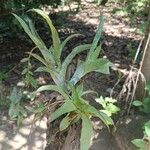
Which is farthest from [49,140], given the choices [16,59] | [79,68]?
[16,59]

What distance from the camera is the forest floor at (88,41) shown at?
362 centimetres

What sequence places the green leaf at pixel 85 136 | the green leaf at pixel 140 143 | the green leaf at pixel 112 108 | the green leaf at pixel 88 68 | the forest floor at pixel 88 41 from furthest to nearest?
the forest floor at pixel 88 41 < the green leaf at pixel 112 108 < the green leaf at pixel 140 143 < the green leaf at pixel 88 68 < the green leaf at pixel 85 136

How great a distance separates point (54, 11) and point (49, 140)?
11.4ft

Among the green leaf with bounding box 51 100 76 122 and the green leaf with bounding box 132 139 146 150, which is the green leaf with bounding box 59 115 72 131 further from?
the green leaf with bounding box 132 139 146 150

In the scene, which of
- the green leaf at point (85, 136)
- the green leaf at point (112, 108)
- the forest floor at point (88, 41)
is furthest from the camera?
the forest floor at point (88, 41)

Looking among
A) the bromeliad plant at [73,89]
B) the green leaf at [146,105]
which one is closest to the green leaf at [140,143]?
the bromeliad plant at [73,89]

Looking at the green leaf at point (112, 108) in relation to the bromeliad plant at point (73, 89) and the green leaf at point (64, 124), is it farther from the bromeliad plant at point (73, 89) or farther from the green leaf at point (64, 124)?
the green leaf at point (64, 124)

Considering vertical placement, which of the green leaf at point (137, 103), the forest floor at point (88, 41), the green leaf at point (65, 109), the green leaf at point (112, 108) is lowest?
the forest floor at point (88, 41)

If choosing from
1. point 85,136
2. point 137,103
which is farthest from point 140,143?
point 85,136

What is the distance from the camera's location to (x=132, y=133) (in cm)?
319

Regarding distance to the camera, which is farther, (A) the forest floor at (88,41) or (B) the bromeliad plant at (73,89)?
(A) the forest floor at (88,41)

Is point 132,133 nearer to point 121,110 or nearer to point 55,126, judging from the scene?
point 121,110

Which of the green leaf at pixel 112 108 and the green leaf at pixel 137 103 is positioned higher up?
the green leaf at pixel 137 103

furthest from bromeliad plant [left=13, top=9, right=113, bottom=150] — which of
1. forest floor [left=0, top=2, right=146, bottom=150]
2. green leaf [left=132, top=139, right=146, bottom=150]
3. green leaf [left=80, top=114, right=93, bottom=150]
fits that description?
forest floor [left=0, top=2, right=146, bottom=150]
